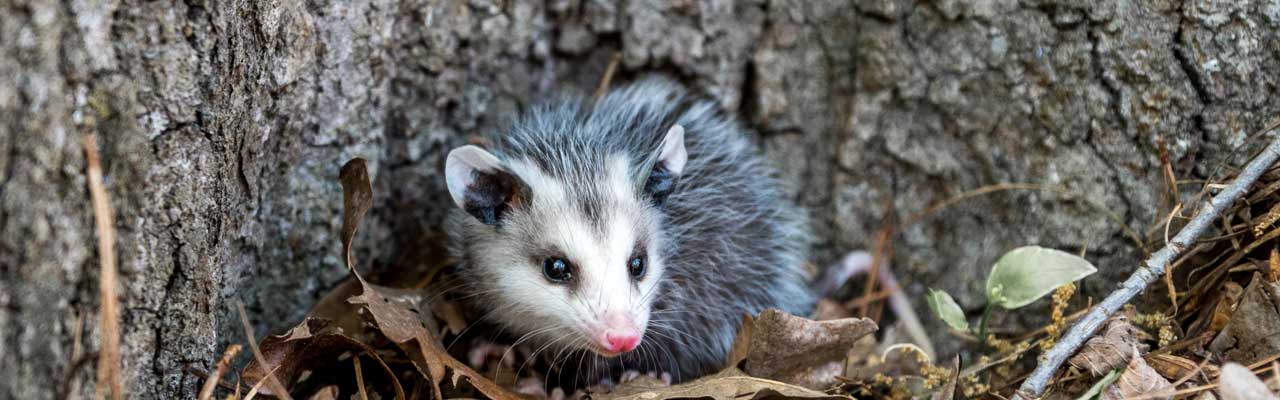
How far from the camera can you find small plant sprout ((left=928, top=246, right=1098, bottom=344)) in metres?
2.07

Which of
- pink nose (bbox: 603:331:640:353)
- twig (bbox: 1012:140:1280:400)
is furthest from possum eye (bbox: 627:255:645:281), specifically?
twig (bbox: 1012:140:1280:400)

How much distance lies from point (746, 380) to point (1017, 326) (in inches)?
30.7

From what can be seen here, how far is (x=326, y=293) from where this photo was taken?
7.65 feet

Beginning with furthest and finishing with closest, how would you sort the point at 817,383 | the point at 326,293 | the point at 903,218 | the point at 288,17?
1. the point at 903,218
2. the point at 326,293
3. the point at 817,383
4. the point at 288,17

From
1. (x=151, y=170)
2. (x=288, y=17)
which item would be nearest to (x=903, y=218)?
(x=288, y=17)

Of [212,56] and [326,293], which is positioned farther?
[326,293]

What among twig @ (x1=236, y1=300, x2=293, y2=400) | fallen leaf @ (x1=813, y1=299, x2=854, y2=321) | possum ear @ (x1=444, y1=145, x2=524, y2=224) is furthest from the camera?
fallen leaf @ (x1=813, y1=299, x2=854, y2=321)

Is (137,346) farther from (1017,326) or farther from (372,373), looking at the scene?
(1017,326)

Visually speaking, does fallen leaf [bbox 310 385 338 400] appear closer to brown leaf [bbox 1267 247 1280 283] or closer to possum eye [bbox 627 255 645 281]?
possum eye [bbox 627 255 645 281]

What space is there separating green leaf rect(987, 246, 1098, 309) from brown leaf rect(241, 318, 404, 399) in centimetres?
125

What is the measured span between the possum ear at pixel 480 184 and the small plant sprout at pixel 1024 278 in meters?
0.94

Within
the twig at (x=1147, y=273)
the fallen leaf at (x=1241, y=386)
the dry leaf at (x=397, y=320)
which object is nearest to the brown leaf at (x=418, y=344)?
the dry leaf at (x=397, y=320)

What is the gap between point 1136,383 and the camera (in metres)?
1.81

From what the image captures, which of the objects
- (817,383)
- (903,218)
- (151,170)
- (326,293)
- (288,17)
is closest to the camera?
(151,170)
